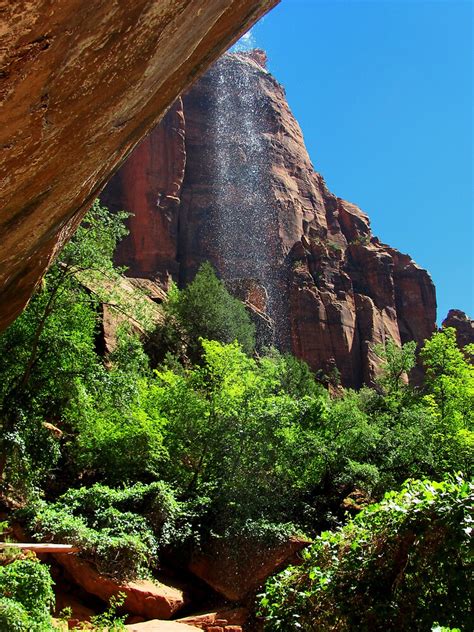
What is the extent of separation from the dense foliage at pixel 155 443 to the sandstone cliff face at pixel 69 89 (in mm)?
9063

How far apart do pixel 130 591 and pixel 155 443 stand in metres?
5.27

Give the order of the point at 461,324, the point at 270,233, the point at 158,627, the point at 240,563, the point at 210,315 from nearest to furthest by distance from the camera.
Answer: the point at 158,627 → the point at 240,563 → the point at 210,315 → the point at 270,233 → the point at 461,324

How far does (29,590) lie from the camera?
10102 millimetres

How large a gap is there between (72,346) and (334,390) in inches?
1372

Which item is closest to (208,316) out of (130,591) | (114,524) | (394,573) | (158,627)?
(114,524)

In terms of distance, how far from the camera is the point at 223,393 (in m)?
20.4

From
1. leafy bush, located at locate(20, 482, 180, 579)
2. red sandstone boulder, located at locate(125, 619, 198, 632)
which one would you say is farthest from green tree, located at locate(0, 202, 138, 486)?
red sandstone boulder, located at locate(125, 619, 198, 632)

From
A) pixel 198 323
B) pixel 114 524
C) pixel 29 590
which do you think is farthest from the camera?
pixel 198 323

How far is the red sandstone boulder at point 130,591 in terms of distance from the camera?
13734 millimetres

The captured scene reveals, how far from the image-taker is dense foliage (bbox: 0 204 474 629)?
15.2 meters

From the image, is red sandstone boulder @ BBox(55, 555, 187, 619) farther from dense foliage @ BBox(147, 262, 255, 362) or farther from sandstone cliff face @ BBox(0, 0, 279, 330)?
dense foliage @ BBox(147, 262, 255, 362)

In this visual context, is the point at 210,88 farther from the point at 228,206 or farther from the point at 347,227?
the point at 347,227

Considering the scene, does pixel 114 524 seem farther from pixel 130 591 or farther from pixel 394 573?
pixel 394 573

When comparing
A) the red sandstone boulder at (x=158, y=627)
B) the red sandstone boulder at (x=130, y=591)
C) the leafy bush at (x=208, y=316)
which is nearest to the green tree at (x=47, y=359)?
the red sandstone boulder at (x=130, y=591)
